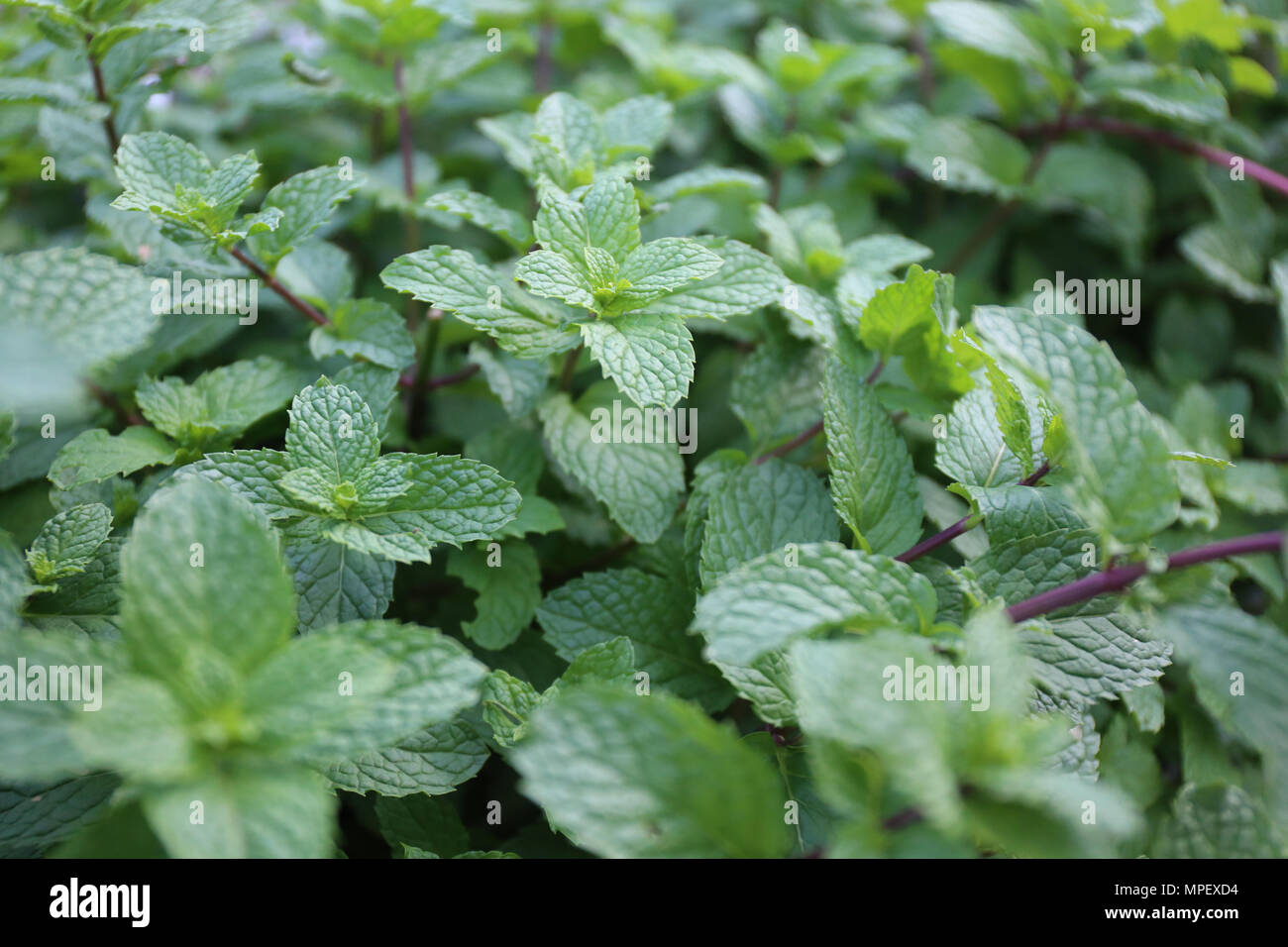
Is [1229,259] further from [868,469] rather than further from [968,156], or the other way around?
[868,469]

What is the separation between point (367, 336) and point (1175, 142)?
4.91ft

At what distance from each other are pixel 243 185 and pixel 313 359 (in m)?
0.29

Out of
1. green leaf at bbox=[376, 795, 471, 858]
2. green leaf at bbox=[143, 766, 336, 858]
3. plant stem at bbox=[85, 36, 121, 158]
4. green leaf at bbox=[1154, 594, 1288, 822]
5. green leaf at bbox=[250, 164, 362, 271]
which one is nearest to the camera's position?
green leaf at bbox=[143, 766, 336, 858]

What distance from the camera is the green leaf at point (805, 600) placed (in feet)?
2.56

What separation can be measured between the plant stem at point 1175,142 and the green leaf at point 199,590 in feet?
5.26

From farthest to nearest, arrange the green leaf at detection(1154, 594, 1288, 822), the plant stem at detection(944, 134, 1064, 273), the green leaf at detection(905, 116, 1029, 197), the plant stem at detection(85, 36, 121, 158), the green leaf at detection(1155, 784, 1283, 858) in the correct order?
Answer: the plant stem at detection(944, 134, 1064, 273) → the green leaf at detection(905, 116, 1029, 197) → the plant stem at detection(85, 36, 121, 158) → the green leaf at detection(1155, 784, 1283, 858) → the green leaf at detection(1154, 594, 1288, 822)

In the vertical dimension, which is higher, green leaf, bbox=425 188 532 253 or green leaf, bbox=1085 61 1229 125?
green leaf, bbox=1085 61 1229 125

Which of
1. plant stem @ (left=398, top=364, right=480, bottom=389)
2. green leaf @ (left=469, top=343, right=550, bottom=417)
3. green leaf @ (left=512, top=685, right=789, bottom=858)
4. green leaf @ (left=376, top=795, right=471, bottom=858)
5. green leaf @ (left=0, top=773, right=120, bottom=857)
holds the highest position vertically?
green leaf @ (left=469, top=343, right=550, bottom=417)

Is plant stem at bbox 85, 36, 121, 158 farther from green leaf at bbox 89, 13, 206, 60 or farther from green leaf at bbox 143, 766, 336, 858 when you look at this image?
green leaf at bbox 143, 766, 336, 858

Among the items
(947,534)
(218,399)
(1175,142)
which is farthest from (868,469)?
(1175,142)

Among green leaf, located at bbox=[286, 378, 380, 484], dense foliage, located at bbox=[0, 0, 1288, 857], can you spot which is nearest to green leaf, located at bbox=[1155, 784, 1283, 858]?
dense foliage, located at bbox=[0, 0, 1288, 857]

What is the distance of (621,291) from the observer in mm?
1040

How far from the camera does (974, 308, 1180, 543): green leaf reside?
2.66 feet
